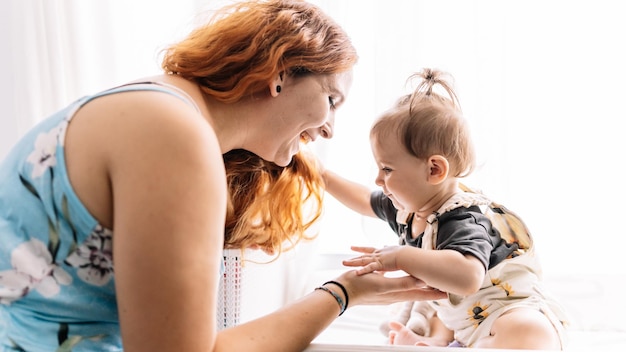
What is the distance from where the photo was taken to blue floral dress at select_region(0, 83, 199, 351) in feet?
3.00

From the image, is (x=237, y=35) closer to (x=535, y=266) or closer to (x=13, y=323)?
(x=13, y=323)

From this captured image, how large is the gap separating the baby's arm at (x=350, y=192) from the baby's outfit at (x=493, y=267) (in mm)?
251

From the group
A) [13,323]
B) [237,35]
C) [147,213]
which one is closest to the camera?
[147,213]

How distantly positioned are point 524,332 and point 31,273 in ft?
3.10

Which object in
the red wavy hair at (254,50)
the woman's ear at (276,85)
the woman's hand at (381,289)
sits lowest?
the woman's hand at (381,289)

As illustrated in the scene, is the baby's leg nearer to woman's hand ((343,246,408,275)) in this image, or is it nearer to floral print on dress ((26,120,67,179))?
woman's hand ((343,246,408,275))

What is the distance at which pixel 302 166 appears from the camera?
150cm

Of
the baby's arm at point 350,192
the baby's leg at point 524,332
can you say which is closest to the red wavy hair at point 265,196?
the baby's arm at point 350,192

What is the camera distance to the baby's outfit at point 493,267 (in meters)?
1.41

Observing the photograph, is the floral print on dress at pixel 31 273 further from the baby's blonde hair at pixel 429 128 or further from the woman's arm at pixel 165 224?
the baby's blonde hair at pixel 429 128

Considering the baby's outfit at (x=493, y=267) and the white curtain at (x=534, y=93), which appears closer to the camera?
the baby's outfit at (x=493, y=267)

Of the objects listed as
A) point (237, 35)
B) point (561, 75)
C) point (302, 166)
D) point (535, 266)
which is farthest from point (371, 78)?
point (237, 35)

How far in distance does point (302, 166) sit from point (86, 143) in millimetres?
669

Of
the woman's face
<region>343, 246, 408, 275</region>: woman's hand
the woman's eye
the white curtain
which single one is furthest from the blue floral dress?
the white curtain
